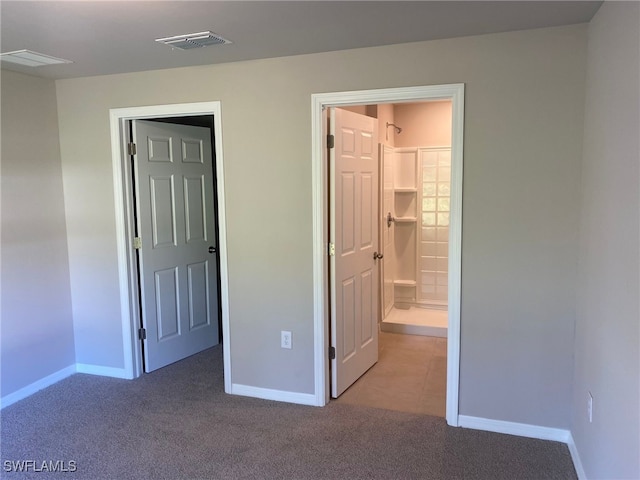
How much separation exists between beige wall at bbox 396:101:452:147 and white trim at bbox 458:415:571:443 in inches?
119

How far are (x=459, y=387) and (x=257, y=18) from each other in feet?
7.77

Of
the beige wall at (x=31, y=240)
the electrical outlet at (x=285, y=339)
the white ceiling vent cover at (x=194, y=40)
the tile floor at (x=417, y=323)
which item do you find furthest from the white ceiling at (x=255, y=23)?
the tile floor at (x=417, y=323)

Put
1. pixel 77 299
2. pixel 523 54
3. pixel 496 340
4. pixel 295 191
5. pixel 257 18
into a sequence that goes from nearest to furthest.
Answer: pixel 257 18 → pixel 523 54 → pixel 496 340 → pixel 295 191 → pixel 77 299

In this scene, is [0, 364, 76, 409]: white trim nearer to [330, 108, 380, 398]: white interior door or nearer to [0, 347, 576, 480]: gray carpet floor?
[0, 347, 576, 480]: gray carpet floor

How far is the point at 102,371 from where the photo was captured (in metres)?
3.93

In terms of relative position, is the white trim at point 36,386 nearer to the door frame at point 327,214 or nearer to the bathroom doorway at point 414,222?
the door frame at point 327,214

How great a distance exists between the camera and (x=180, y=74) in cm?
337

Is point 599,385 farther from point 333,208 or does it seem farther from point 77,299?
point 77,299

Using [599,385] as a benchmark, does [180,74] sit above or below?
above

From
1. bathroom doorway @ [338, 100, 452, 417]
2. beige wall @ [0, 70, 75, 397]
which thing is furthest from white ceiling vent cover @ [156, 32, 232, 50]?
bathroom doorway @ [338, 100, 452, 417]

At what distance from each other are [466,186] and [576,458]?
61.5 inches

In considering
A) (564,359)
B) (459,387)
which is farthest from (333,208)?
(564,359)

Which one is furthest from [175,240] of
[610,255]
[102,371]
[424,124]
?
[610,255]

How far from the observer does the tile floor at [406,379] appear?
3371 millimetres
